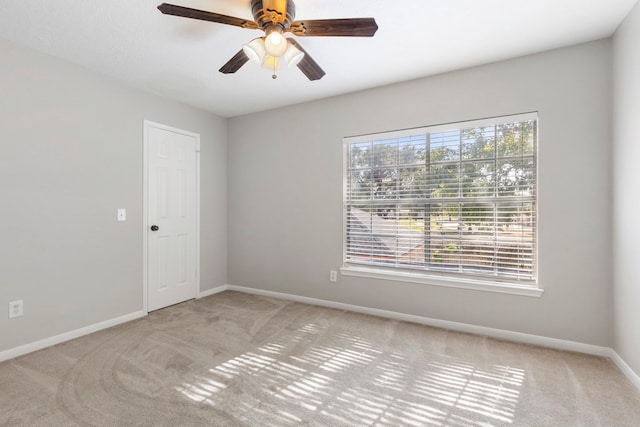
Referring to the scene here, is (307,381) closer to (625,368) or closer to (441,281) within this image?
(441,281)

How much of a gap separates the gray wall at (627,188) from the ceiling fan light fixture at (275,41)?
7.49 feet

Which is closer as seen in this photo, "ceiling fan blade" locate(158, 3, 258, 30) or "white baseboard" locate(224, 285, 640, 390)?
"ceiling fan blade" locate(158, 3, 258, 30)

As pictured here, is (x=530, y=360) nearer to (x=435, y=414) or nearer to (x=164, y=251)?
(x=435, y=414)

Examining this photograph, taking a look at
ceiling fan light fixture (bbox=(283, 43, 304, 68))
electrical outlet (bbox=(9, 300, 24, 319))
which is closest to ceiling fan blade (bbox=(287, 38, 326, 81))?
ceiling fan light fixture (bbox=(283, 43, 304, 68))

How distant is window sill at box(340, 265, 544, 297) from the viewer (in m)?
2.66

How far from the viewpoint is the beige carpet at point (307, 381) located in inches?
68.0

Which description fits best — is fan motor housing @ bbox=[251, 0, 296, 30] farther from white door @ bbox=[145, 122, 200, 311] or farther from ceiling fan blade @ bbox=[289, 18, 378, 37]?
white door @ bbox=[145, 122, 200, 311]

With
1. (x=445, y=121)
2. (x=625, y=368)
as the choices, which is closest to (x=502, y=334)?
(x=625, y=368)

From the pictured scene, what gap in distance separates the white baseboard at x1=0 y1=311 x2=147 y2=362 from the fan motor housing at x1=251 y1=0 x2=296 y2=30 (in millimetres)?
3035

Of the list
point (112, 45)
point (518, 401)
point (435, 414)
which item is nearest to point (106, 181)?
point (112, 45)

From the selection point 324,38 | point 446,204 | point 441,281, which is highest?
point 324,38

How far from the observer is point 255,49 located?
193 centimetres

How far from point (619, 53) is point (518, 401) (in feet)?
8.37

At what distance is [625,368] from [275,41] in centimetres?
322
